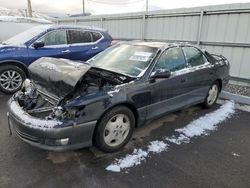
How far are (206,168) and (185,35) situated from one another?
596cm

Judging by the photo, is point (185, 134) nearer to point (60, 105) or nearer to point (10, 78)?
point (60, 105)

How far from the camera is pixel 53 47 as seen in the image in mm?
6387

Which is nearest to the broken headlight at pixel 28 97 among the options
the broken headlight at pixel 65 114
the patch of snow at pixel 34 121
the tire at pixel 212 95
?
the patch of snow at pixel 34 121

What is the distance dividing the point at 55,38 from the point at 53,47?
27 cm

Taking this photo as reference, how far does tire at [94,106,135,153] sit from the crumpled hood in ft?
2.02

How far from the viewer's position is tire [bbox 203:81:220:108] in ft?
17.0

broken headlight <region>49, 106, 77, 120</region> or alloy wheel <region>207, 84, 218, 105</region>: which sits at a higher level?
broken headlight <region>49, 106, 77, 120</region>

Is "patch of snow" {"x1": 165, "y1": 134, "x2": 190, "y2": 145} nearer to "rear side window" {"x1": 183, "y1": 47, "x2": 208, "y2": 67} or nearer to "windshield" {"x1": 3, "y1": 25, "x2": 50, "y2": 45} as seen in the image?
"rear side window" {"x1": 183, "y1": 47, "x2": 208, "y2": 67}

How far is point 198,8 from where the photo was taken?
761 cm

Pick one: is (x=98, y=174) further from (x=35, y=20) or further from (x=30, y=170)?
(x=35, y=20)

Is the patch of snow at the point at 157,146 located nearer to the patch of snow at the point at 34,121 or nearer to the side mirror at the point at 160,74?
the side mirror at the point at 160,74

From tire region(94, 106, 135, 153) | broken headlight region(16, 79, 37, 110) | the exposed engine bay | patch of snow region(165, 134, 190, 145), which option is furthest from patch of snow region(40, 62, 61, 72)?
patch of snow region(165, 134, 190, 145)

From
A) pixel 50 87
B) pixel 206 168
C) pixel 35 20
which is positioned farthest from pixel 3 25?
pixel 206 168

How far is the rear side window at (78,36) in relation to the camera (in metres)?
6.75
